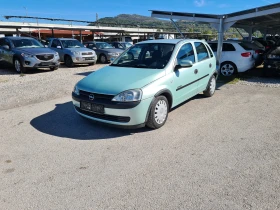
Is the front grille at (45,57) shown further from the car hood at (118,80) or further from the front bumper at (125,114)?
the front bumper at (125,114)

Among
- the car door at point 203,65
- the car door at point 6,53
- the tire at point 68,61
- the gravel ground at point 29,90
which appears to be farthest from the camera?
the tire at point 68,61

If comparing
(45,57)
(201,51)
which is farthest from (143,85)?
(45,57)

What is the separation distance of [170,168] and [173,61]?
2354 mm

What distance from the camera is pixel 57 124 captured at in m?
4.78

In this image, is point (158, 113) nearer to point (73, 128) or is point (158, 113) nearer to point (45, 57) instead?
point (73, 128)

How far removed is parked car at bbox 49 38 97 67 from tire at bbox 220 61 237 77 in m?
7.51

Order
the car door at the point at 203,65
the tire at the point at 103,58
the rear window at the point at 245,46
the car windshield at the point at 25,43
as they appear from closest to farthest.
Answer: the car door at the point at 203,65 → the rear window at the point at 245,46 → the car windshield at the point at 25,43 → the tire at the point at 103,58

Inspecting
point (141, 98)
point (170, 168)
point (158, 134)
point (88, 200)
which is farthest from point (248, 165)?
point (88, 200)

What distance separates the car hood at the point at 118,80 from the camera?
4.01m

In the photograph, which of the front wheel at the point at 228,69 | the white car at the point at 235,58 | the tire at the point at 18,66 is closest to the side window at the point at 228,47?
the white car at the point at 235,58

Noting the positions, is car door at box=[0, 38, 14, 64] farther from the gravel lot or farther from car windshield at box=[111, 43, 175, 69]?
car windshield at box=[111, 43, 175, 69]

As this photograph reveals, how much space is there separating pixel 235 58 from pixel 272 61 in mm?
1345

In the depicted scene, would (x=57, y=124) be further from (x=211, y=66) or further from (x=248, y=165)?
(x=211, y=66)

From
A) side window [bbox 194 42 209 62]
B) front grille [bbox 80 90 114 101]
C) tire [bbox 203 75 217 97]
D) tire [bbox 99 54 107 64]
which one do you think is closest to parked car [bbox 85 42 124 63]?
tire [bbox 99 54 107 64]
